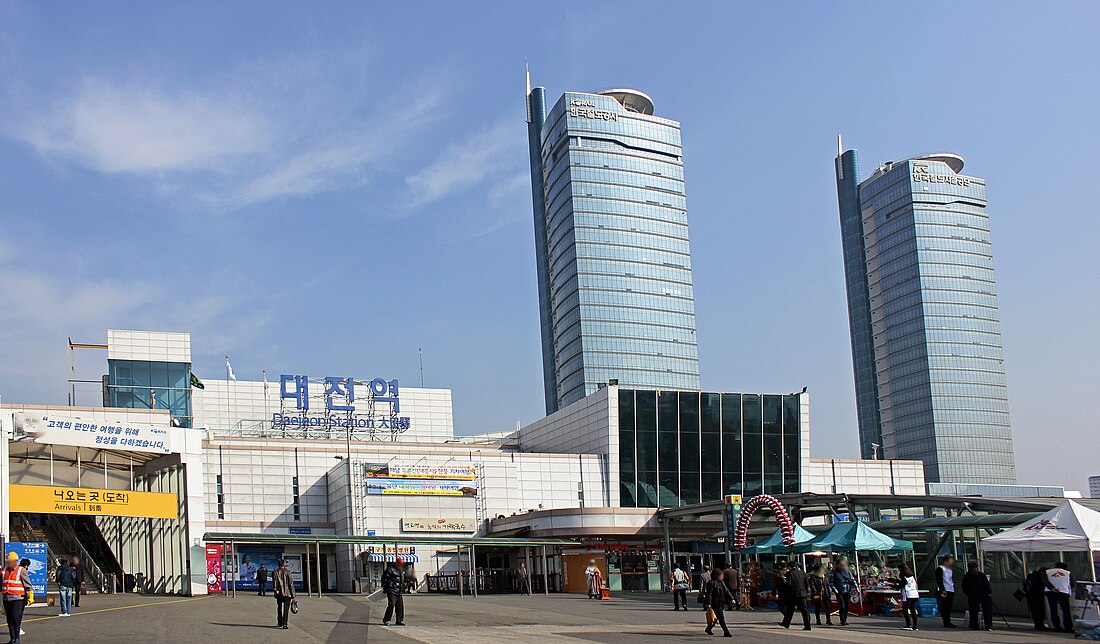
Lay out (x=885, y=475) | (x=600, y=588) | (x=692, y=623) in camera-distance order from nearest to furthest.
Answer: (x=692, y=623) < (x=600, y=588) < (x=885, y=475)

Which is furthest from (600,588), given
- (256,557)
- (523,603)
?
(256,557)

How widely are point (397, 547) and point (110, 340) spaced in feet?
110

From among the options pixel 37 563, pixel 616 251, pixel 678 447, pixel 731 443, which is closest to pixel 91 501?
pixel 37 563

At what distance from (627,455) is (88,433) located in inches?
1589

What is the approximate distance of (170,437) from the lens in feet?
159

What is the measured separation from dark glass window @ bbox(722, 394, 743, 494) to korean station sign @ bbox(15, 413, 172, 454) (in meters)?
41.0

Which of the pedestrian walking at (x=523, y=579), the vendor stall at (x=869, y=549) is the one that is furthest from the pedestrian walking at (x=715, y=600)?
the pedestrian walking at (x=523, y=579)

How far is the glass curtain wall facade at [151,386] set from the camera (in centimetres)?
8306

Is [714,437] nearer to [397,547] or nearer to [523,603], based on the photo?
[397,547]

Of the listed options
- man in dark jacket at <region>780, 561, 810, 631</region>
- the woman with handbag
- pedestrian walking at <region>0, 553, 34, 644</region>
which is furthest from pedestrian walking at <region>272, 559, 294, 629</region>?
man in dark jacket at <region>780, 561, 810, 631</region>

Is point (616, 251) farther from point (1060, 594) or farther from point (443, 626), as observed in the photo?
point (1060, 594)

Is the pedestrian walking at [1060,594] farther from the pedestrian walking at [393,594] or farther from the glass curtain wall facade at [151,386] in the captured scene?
the glass curtain wall facade at [151,386]

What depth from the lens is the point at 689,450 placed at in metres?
75.6

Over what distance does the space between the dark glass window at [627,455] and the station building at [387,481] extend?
10 centimetres
